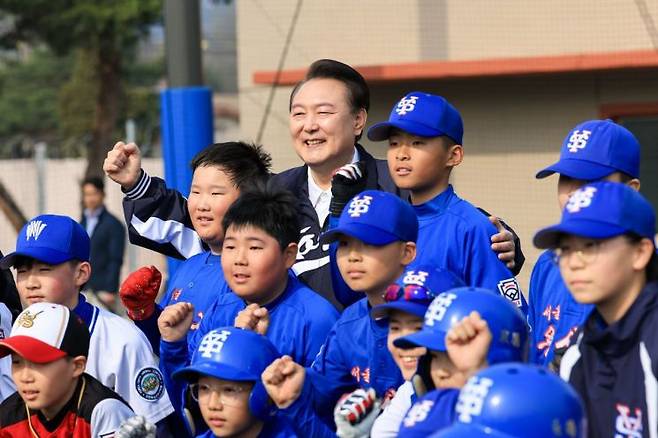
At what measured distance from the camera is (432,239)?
202 inches

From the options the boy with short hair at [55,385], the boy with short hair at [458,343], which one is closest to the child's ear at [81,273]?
the boy with short hair at [55,385]

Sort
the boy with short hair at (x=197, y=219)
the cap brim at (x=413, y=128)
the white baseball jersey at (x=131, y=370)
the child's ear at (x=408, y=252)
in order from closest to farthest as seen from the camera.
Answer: the child's ear at (x=408, y=252) → the white baseball jersey at (x=131, y=370) → the cap brim at (x=413, y=128) → the boy with short hair at (x=197, y=219)

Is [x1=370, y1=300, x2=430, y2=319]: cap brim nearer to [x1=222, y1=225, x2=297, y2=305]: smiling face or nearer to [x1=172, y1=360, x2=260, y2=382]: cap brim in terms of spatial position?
[x1=172, y1=360, x2=260, y2=382]: cap brim

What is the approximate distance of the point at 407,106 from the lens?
5.29 meters

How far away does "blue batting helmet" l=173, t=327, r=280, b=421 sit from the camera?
434 centimetres

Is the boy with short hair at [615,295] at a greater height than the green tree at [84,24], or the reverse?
the green tree at [84,24]

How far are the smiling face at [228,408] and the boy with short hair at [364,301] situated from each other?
0.80 ft

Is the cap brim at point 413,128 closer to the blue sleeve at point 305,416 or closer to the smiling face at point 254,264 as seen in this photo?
the smiling face at point 254,264

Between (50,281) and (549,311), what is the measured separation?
2.11m

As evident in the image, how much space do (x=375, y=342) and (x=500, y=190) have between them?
7.51 metres

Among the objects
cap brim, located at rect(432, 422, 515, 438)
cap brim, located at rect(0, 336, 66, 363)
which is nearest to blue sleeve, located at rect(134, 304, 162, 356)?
cap brim, located at rect(0, 336, 66, 363)

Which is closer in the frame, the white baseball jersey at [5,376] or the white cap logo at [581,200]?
the white cap logo at [581,200]

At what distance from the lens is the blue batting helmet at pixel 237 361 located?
434cm

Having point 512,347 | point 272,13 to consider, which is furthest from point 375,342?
point 272,13
